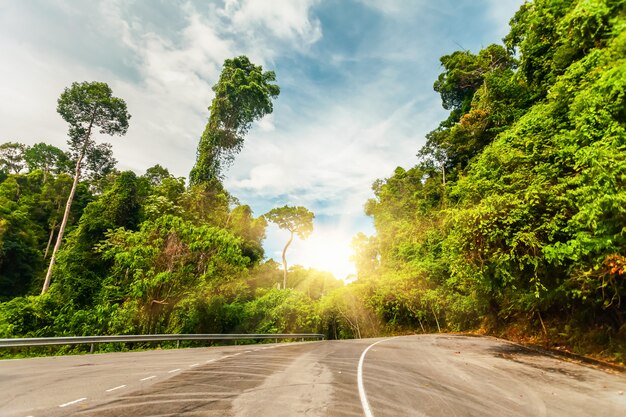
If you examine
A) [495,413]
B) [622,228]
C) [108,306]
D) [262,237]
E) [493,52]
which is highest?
[493,52]

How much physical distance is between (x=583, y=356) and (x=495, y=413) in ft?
27.0

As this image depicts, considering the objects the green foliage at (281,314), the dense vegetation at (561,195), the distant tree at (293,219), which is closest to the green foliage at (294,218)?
the distant tree at (293,219)

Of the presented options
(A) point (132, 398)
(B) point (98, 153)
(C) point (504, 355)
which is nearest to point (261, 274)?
(B) point (98, 153)

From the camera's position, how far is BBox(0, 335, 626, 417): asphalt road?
536 centimetres

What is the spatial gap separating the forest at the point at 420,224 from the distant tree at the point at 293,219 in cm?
23

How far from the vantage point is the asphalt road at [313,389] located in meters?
5.36

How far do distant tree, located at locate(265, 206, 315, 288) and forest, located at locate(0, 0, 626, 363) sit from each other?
0.23 m

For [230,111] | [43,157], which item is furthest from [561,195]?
[43,157]

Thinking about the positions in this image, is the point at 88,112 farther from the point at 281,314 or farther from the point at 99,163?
the point at 281,314

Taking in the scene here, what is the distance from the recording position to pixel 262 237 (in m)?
44.6

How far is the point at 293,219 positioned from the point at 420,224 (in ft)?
68.3

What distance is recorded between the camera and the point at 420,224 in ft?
118

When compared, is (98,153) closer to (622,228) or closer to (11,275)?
(11,275)

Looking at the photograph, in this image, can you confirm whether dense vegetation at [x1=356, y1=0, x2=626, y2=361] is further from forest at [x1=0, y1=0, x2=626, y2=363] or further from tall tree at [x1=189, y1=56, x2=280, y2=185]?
tall tree at [x1=189, y1=56, x2=280, y2=185]
